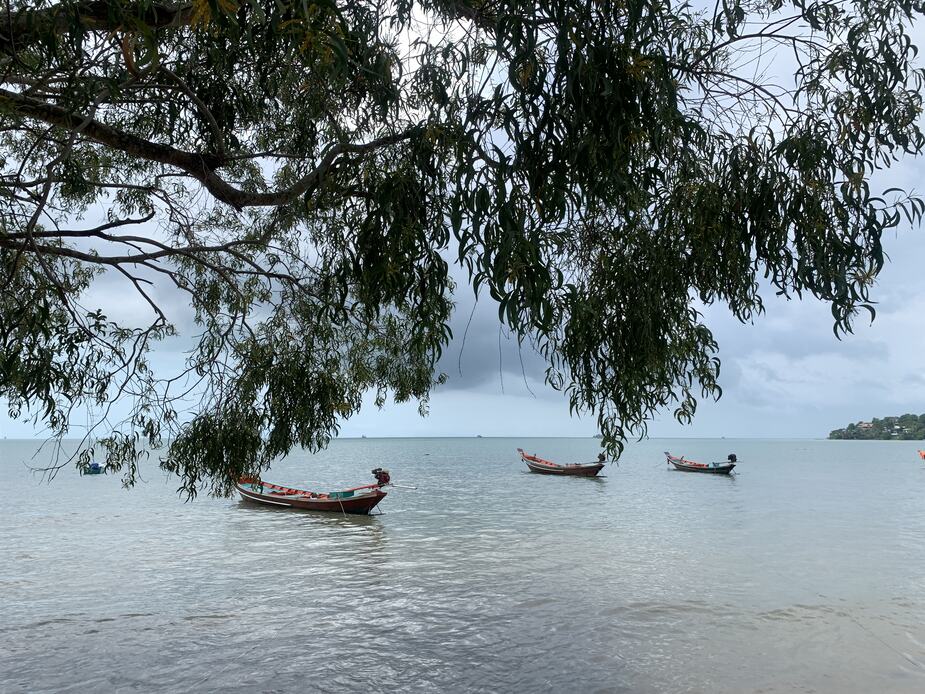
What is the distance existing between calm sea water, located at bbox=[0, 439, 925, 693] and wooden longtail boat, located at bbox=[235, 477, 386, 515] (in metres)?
0.51

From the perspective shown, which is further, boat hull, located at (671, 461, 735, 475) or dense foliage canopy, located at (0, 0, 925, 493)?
boat hull, located at (671, 461, 735, 475)

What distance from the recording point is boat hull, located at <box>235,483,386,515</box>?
25344 mm

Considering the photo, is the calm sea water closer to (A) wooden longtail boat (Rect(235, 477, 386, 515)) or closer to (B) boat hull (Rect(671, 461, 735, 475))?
(A) wooden longtail boat (Rect(235, 477, 386, 515))

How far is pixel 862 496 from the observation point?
36281 mm

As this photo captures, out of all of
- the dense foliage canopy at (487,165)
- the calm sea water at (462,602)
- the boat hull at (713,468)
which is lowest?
the calm sea water at (462,602)

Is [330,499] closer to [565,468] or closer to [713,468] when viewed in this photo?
[565,468]

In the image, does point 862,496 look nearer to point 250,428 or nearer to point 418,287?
point 250,428

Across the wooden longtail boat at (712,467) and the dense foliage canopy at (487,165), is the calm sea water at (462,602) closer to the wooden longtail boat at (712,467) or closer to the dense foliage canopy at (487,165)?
the dense foliage canopy at (487,165)

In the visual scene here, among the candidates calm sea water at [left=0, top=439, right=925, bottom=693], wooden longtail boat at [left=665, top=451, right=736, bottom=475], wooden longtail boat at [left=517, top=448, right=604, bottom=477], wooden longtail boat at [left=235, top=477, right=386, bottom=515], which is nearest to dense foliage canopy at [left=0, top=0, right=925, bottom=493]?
calm sea water at [left=0, top=439, right=925, bottom=693]

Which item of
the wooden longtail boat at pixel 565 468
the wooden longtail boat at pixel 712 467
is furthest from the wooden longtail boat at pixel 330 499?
the wooden longtail boat at pixel 712 467

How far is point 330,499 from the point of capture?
25.6 m

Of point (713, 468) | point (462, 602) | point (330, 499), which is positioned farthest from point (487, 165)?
point (713, 468)

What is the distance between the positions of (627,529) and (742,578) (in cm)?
749

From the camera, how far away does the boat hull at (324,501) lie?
83.1 feet
